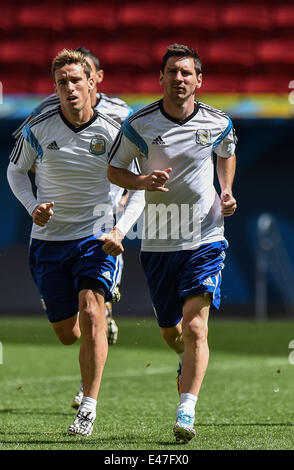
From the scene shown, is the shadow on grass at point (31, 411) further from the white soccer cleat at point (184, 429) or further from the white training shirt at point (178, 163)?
the white soccer cleat at point (184, 429)

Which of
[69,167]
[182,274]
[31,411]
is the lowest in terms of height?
[31,411]

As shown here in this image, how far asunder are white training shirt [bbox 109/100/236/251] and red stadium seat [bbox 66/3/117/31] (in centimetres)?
1157

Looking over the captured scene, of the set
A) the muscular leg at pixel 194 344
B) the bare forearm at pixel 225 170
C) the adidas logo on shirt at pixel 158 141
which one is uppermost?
the adidas logo on shirt at pixel 158 141

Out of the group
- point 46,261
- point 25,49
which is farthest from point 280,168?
point 46,261

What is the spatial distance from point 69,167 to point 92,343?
1086 mm

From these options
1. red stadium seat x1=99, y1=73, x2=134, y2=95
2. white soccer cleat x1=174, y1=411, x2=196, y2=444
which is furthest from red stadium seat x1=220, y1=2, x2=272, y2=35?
white soccer cleat x1=174, y1=411, x2=196, y2=444

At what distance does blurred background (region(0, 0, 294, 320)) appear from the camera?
46.8 feet

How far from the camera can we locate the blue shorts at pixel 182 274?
5301 millimetres

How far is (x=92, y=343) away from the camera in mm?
5434

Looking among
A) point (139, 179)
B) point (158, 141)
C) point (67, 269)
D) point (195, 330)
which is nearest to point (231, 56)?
point (67, 269)

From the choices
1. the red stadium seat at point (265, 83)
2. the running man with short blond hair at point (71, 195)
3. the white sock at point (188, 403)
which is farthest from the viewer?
the red stadium seat at point (265, 83)

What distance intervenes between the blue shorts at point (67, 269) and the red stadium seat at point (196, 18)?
10873 mm

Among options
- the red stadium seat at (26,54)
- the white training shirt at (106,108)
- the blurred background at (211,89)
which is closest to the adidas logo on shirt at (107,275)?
the white training shirt at (106,108)

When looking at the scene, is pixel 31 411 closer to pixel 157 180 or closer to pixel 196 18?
pixel 157 180
